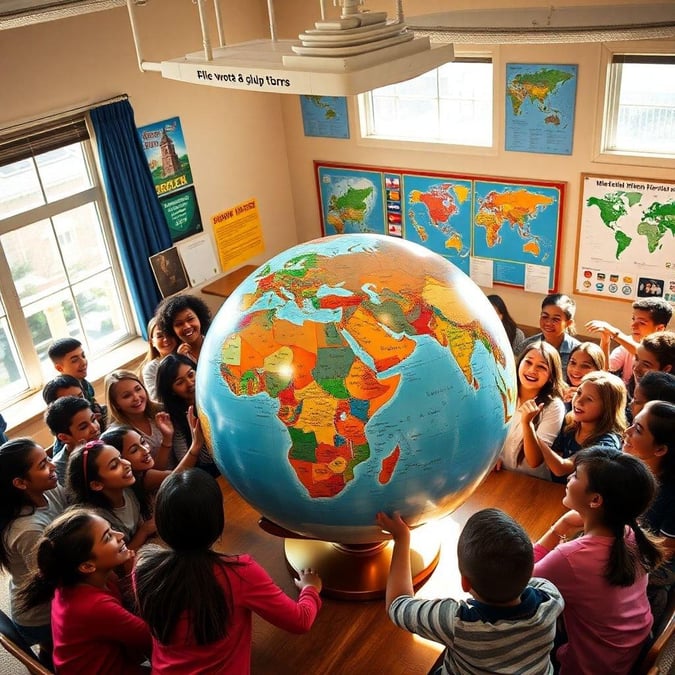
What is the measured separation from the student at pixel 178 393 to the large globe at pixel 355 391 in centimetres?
95

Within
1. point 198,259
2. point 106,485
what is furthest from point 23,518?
point 198,259

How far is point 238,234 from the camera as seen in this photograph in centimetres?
670

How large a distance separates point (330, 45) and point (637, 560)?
6.03ft

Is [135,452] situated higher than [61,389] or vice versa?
[135,452]

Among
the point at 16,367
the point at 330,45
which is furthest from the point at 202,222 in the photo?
the point at 330,45

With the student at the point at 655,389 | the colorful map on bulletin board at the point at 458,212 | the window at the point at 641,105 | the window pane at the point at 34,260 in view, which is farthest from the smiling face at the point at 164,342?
the window at the point at 641,105

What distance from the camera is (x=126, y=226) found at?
5531mm

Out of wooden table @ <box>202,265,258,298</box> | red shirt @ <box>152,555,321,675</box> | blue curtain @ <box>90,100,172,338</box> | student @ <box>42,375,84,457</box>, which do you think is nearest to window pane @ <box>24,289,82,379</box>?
blue curtain @ <box>90,100,172,338</box>

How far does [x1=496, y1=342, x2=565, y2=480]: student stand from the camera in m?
3.11

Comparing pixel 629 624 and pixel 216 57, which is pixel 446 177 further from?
pixel 629 624

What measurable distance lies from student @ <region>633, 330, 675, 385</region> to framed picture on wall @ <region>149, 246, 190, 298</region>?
3.69m

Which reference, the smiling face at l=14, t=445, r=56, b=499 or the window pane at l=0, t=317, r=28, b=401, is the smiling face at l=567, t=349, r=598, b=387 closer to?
the smiling face at l=14, t=445, r=56, b=499

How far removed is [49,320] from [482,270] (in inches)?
137

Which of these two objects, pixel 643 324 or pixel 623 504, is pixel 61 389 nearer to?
pixel 623 504
